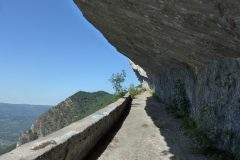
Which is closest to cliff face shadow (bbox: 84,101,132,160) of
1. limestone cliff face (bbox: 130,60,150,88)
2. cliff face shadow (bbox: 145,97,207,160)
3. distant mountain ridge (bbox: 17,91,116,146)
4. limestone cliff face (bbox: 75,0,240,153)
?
cliff face shadow (bbox: 145,97,207,160)

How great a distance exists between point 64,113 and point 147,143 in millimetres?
70870

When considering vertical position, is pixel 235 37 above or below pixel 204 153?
above

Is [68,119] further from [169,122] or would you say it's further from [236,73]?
[236,73]

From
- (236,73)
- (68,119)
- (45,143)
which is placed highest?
(236,73)

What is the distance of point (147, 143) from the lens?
1111 cm

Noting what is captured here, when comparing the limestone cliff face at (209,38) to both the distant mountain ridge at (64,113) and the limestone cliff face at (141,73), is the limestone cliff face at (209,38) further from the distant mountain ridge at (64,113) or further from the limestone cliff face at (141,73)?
the distant mountain ridge at (64,113)

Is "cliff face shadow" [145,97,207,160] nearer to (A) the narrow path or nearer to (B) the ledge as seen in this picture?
(A) the narrow path

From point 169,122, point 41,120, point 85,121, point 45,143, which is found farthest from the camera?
point 41,120

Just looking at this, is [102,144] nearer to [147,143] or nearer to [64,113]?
[147,143]

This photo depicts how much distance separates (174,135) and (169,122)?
3.24 m

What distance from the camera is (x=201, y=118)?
1138 centimetres

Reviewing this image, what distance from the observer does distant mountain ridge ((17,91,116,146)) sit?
68.9 meters

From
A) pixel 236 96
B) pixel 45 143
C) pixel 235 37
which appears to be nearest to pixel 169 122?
pixel 236 96

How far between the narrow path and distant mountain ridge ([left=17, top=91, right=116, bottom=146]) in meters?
48.8
